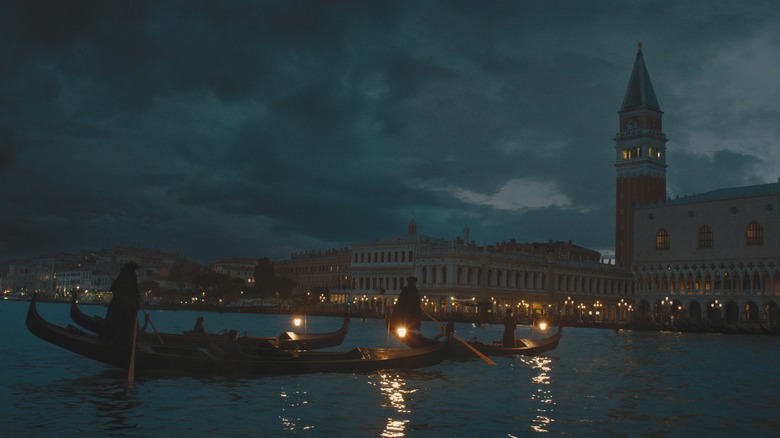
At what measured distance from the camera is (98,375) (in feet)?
59.8

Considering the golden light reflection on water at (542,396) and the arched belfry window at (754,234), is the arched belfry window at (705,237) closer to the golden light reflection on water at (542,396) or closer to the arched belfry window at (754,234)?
the arched belfry window at (754,234)

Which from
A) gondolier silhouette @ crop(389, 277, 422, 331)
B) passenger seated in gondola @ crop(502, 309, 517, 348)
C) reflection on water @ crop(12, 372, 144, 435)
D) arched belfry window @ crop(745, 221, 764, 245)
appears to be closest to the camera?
reflection on water @ crop(12, 372, 144, 435)

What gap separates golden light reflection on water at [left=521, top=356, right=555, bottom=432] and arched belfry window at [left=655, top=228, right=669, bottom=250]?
2161 inches

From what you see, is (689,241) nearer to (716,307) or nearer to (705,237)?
(705,237)

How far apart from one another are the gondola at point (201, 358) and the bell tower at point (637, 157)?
2761 inches

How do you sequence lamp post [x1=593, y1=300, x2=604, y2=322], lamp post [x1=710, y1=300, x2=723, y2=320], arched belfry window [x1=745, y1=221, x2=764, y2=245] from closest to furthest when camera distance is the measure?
1. arched belfry window [x1=745, y1=221, x2=764, y2=245]
2. lamp post [x1=710, y1=300, x2=723, y2=320]
3. lamp post [x1=593, y1=300, x2=604, y2=322]

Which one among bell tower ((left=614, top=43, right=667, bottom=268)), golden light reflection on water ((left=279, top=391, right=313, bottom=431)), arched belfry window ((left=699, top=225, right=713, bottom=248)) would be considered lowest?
golden light reflection on water ((left=279, top=391, right=313, bottom=431))

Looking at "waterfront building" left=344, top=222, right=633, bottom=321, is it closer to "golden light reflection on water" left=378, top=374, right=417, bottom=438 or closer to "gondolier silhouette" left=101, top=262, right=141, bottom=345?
"golden light reflection on water" left=378, top=374, right=417, bottom=438

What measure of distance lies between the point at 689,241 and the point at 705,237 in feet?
5.59

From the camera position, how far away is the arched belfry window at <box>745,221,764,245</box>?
67.1 m

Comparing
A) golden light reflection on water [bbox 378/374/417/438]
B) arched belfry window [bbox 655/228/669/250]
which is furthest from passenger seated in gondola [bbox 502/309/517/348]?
arched belfry window [bbox 655/228/669/250]

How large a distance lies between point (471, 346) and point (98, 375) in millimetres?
10814

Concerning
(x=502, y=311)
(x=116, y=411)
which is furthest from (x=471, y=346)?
(x=502, y=311)

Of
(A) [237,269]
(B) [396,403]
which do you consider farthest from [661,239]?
(A) [237,269]
